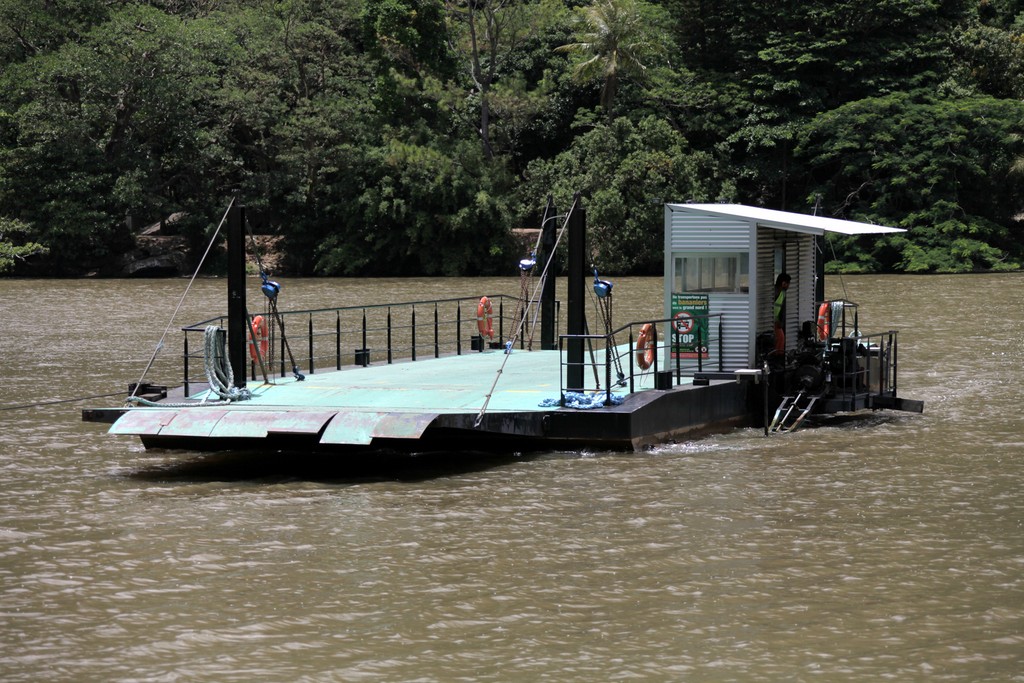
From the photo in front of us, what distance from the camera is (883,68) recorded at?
63000mm

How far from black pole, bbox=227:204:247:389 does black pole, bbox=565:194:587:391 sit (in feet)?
13.3

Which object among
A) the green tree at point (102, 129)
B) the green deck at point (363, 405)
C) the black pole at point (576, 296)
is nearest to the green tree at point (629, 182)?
the green tree at point (102, 129)

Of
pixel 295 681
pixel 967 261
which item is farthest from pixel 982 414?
pixel 967 261

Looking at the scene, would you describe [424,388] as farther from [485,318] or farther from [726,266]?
[485,318]

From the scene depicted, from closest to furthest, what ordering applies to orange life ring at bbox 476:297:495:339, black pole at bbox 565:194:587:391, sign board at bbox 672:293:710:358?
black pole at bbox 565:194:587:391
sign board at bbox 672:293:710:358
orange life ring at bbox 476:297:495:339

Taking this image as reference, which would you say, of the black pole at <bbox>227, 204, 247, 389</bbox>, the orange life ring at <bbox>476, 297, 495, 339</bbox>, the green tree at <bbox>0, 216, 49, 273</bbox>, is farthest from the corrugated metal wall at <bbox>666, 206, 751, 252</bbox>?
the green tree at <bbox>0, 216, 49, 273</bbox>

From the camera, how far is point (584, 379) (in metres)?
20.3

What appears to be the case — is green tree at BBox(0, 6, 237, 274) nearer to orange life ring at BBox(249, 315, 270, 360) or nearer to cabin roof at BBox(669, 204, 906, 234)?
orange life ring at BBox(249, 315, 270, 360)

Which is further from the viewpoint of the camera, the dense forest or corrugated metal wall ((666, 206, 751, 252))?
the dense forest

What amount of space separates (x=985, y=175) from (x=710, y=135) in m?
11.7

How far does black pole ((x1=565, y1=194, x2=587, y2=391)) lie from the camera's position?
18.8m

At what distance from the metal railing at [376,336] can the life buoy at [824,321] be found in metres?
4.85

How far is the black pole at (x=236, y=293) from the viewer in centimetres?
1820

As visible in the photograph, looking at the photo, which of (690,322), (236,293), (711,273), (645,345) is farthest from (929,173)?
(236,293)
